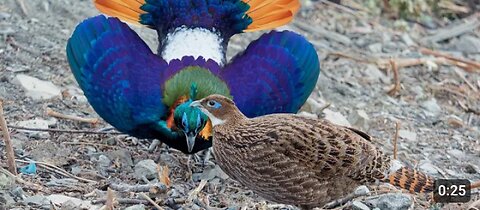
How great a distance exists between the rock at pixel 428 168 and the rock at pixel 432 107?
949 millimetres

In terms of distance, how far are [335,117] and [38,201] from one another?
185 centimetres

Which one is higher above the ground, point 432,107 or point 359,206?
point 359,206

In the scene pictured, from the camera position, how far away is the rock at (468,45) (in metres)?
6.96

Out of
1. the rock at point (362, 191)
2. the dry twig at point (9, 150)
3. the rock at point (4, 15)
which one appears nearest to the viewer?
the dry twig at point (9, 150)

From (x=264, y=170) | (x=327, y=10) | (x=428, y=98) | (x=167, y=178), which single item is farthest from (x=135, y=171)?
(x=327, y=10)

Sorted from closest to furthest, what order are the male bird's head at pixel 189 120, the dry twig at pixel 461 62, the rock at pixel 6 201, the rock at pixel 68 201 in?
1. the rock at pixel 6 201
2. the rock at pixel 68 201
3. the male bird's head at pixel 189 120
4. the dry twig at pixel 461 62

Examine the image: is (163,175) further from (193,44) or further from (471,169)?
(471,169)

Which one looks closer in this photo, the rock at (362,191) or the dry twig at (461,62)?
the rock at (362,191)

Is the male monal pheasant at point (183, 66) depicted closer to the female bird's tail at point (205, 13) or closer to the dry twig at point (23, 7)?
the female bird's tail at point (205, 13)

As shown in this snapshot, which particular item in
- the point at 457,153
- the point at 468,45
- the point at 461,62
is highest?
the point at 457,153

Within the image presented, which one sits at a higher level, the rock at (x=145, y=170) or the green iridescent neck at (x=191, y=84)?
the green iridescent neck at (x=191, y=84)

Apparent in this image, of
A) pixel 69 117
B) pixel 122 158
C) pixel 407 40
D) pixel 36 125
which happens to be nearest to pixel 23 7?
pixel 69 117

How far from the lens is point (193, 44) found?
4.46m
